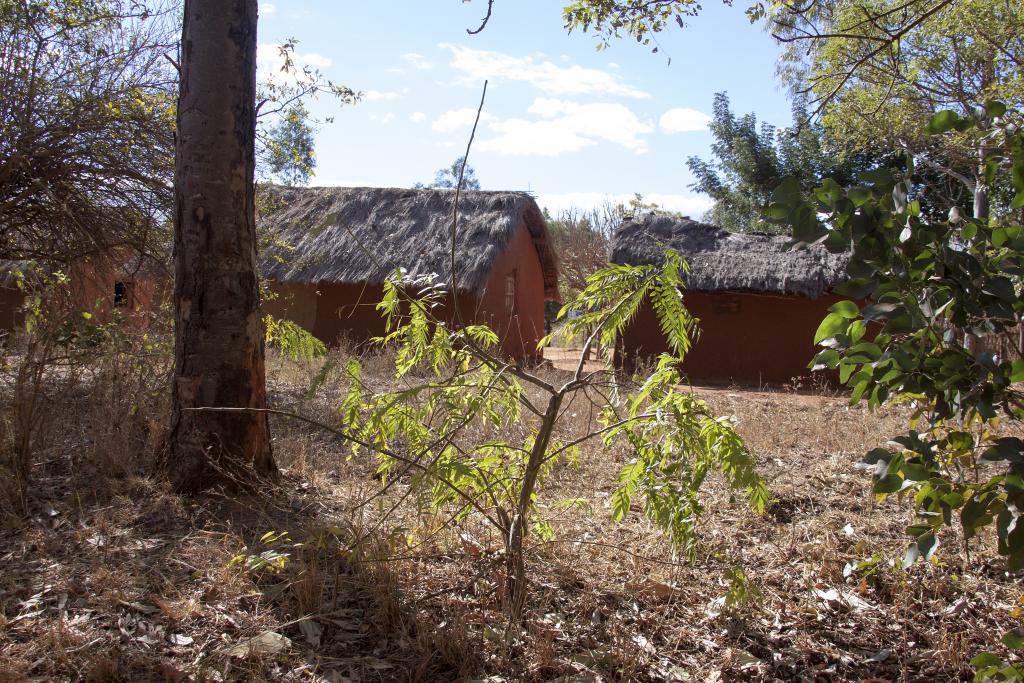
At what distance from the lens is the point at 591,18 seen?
5.46 m

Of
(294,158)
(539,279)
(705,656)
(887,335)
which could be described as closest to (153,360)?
(294,158)

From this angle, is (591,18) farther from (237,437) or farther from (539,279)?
(539,279)

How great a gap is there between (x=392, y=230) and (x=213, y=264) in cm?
1063

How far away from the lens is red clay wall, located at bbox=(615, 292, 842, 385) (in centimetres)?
1355

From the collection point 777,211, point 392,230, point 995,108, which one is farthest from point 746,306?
point 777,211

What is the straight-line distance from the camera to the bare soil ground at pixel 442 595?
275cm

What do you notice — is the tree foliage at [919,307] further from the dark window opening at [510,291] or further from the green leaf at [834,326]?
the dark window opening at [510,291]

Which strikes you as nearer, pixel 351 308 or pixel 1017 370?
pixel 1017 370

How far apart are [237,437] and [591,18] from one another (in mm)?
3667

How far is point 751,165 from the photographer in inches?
936

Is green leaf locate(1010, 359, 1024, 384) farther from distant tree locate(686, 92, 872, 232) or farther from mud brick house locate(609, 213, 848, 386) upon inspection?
distant tree locate(686, 92, 872, 232)

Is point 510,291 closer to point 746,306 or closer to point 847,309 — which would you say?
point 746,306

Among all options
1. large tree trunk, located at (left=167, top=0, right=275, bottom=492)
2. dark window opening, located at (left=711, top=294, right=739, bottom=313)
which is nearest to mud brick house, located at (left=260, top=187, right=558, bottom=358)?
dark window opening, located at (left=711, top=294, right=739, bottom=313)

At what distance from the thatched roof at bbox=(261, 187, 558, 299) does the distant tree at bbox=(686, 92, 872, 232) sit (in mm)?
10317
